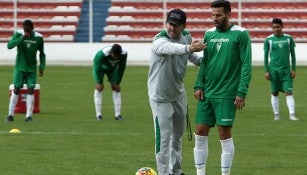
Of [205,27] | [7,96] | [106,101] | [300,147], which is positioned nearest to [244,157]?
[300,147]

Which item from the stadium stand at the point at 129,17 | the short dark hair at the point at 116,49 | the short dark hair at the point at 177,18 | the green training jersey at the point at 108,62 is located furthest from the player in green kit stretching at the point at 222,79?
the stadium stand at the point at 129,17

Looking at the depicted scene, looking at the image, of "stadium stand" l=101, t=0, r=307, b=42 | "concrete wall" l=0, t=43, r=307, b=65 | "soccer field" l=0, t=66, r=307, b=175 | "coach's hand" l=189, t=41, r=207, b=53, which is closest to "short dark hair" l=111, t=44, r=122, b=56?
Answer: "soccer field" l=0, t=66, r=307, b=175

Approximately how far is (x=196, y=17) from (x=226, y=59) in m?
36.4

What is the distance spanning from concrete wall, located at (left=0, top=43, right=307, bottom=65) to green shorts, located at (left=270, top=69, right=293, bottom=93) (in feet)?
64.5

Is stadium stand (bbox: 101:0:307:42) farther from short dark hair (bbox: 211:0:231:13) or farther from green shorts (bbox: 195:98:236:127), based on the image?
short dark hair (bbox: 211:0:231:13)

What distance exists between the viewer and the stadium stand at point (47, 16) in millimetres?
48812

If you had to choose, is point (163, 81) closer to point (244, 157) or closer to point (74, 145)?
point (244, 157)

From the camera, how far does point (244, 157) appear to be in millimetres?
15852

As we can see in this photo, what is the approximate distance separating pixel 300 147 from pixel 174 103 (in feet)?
14.6

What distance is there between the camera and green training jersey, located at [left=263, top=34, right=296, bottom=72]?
22.7m

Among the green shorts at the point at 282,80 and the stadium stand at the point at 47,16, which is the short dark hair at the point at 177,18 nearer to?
the green shorts at the point at 282,80

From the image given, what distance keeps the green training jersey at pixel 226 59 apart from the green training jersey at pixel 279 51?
10322 millimetres

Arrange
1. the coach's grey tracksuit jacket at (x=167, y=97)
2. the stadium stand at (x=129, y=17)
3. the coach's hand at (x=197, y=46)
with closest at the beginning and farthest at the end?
the coach's hand at (x=197, y=46), the coach's grey tracksuit jacket at (x=167, y=97), the stadium stand at (x=129, y=17)

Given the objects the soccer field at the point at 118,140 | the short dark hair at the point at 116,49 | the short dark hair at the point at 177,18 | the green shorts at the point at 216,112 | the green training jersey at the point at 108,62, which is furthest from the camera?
the green training jersey at the point at 108,62
